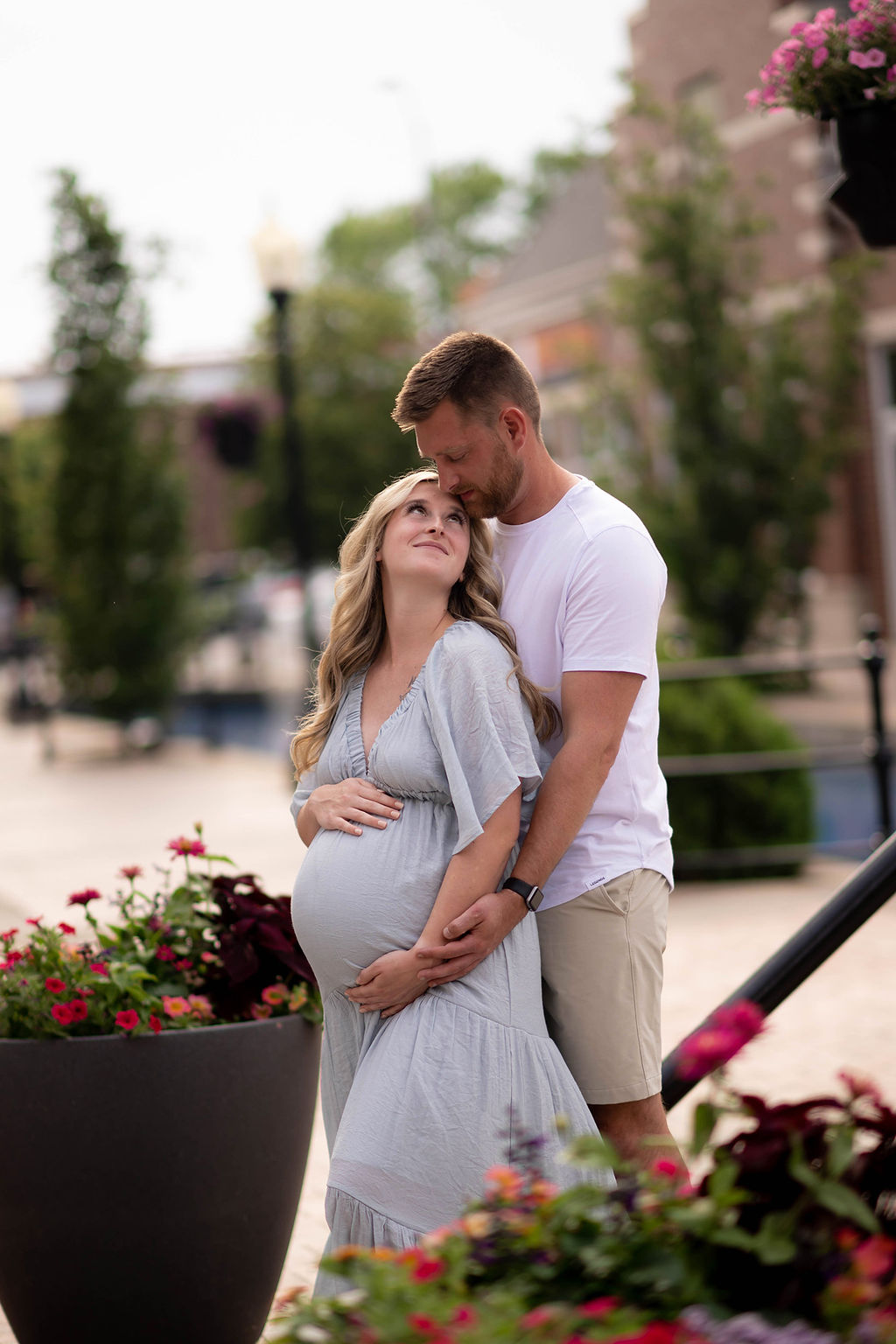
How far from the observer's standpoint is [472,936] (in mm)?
2551

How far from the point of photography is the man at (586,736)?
2.68 metres

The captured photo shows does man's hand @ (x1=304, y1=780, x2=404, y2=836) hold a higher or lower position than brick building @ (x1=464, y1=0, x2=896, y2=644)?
lower

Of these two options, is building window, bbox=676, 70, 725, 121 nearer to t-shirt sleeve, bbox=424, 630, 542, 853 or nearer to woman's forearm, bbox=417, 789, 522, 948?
t-shirt sleeve, bbox=424, 630, 542, 853

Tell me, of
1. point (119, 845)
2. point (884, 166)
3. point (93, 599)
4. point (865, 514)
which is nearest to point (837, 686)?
point (865, 514)

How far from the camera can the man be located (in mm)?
2678

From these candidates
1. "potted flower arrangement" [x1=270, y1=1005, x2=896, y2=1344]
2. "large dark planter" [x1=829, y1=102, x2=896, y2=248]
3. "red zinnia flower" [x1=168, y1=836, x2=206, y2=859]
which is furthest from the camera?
"red zinnia flower" [x1=168, y1=836, x2=206, y2=859]

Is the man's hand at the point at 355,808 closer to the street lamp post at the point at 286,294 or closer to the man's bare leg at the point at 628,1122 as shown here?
the man's bare leg at the point at 628,1122

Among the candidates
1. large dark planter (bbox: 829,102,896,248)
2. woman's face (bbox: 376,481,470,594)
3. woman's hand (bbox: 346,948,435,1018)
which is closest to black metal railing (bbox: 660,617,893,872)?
large dark planter (bbox: 829,102,896,248)

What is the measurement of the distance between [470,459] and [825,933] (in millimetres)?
1080

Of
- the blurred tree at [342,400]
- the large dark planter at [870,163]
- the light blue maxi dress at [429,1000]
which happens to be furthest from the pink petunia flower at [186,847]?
the blurred tree at [342,400]

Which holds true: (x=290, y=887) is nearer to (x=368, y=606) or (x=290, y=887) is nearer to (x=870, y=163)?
(x=368, y=606)

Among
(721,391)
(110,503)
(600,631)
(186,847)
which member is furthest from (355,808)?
(110,503)

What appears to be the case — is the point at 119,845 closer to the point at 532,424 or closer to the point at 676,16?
the point at 532,424

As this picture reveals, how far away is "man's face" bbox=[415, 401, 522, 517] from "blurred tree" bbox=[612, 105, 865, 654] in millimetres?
12988
